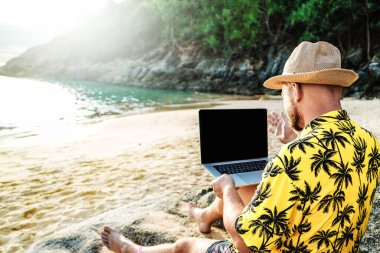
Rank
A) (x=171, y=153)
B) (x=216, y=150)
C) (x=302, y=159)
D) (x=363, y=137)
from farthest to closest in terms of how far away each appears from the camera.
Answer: (x=171, y=153), (x=216, y=150), (x=363, y=137), (x=302, y=159)

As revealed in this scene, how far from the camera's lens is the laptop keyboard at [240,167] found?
2.81 m

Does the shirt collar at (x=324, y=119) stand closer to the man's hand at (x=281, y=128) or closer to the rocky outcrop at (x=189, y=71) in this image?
the man's hand at (x=281, y=128)

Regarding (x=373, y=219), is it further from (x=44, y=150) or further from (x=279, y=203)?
(x=44, y=150)

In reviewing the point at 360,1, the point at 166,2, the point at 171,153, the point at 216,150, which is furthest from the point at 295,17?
the point at 216,150

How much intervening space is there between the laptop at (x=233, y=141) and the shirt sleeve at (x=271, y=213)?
1341 millimetres

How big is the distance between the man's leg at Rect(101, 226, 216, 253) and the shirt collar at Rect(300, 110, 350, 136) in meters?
1.17

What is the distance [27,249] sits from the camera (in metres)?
3.46

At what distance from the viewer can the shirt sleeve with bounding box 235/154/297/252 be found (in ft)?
4.39

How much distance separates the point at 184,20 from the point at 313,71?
158 feet

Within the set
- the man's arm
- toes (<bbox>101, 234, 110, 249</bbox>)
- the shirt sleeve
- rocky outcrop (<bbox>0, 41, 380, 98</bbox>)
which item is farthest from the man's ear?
rocky outcrop (<bbox>0, 41, 380, 98</bbox>)

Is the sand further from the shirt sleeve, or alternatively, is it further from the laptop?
the shirt sleeve

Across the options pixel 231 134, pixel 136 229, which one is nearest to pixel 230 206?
pixel 231 134

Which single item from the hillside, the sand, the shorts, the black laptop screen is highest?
the hillside

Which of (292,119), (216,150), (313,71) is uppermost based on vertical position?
(313,71)
